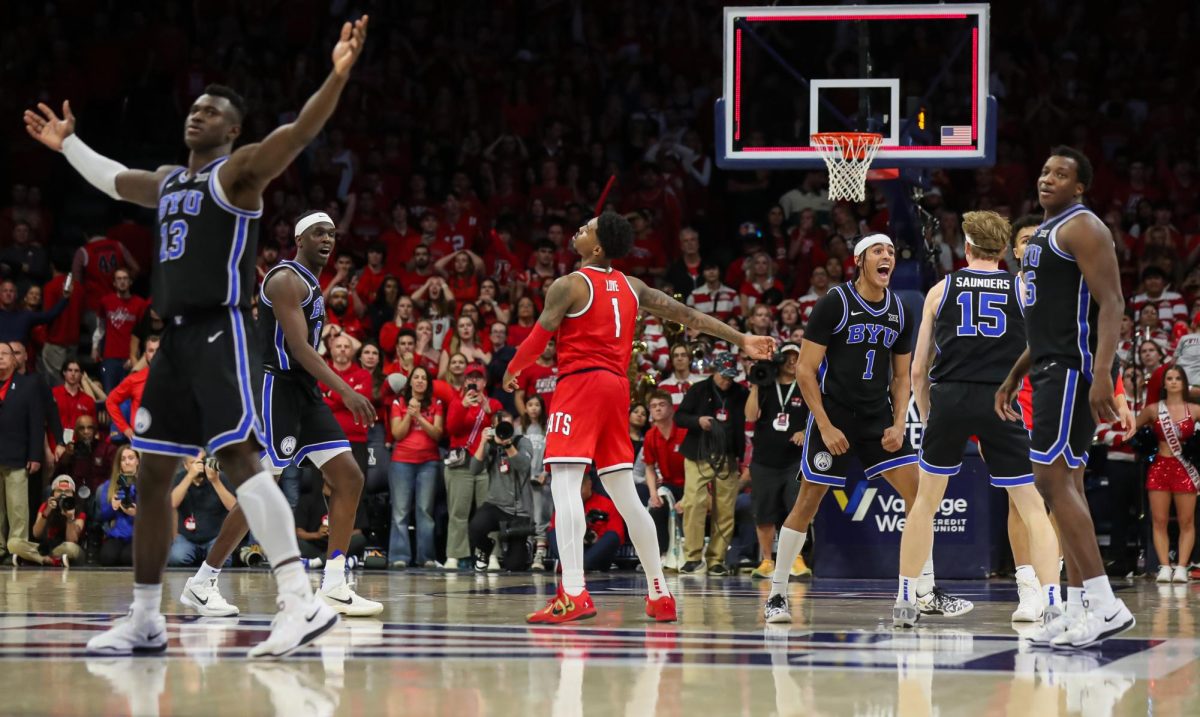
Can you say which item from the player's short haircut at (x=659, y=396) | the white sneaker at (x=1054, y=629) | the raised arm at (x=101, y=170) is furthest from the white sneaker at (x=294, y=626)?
the player's short haircut at (x=659, y=396)

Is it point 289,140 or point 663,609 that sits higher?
point 289,140

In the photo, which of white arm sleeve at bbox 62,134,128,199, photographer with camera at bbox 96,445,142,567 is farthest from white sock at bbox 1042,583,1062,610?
photographer with camera at bbox 96,445,142,567

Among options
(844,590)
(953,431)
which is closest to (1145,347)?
(844,590)

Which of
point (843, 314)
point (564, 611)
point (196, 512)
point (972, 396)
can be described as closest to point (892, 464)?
point (972, 396)

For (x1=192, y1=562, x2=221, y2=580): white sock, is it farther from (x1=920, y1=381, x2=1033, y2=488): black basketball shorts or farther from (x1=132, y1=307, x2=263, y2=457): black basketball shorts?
(x1=920, y1=381, x2=1033, y2=488): black basketball shorts

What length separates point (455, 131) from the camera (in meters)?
21.1

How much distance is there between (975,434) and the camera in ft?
28.3

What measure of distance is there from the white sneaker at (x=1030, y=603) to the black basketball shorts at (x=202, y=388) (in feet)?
15.1

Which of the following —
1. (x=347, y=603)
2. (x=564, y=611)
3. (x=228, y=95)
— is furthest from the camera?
(x=347, y=603)

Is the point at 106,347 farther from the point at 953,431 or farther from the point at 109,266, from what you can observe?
the point at 953,431

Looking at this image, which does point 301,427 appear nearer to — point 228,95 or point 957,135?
point 228,95

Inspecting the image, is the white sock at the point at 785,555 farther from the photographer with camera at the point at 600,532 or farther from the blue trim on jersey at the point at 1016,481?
the photographer with camera at the point at 600,532

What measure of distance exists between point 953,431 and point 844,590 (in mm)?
3410

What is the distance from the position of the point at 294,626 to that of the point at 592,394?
271 centimetres
